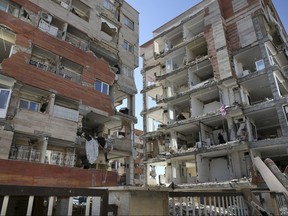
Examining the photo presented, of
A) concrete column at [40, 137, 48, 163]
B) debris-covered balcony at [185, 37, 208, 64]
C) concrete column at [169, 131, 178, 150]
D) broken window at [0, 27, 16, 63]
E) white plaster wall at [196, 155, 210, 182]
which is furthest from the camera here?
debris-covered balcony at [185, 37, 208, 64]

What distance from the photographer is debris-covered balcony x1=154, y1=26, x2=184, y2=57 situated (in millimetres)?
37322

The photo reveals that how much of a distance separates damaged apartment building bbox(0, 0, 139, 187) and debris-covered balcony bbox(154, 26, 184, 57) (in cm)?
1099

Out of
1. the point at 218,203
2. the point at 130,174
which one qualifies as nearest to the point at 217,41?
the point at 130,174

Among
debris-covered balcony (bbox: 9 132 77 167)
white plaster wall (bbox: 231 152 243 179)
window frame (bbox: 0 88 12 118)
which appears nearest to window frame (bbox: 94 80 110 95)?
debris-covered balcony (bbox: 9 132 77 167)

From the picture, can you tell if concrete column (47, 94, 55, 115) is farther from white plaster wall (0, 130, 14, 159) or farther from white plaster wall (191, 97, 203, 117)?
white plaster wall (191, 97, 203, 117)

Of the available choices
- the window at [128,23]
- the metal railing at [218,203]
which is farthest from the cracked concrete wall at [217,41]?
the metal railing at [218,203]

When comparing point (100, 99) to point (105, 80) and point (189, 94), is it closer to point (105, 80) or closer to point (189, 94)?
point (105, 80)

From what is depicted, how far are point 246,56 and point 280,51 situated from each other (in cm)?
497

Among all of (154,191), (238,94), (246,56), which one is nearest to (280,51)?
(246,56)

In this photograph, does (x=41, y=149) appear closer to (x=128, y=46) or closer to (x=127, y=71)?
(x=127, y=71)

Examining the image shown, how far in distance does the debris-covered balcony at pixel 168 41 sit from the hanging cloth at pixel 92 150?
21712 mm

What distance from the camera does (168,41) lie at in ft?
128

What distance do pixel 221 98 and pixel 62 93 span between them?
18265 millimetres

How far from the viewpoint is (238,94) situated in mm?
26859
